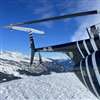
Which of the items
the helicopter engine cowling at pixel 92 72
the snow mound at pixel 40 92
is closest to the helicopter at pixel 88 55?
the helicopter engine cowling at pixel 92 72

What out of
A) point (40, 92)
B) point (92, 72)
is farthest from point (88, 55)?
point (40, 92)

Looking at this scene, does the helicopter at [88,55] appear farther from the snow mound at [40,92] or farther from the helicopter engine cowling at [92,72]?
the snow mound at [40,92]

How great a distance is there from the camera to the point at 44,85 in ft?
64.4

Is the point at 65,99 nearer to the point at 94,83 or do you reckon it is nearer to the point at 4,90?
the point at 4,90

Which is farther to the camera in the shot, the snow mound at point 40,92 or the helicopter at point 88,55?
the snow mound at point 40,92

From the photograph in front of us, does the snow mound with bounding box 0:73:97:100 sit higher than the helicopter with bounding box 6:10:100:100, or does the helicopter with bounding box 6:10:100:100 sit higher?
the helicopter with bounding box 6:10:100:100

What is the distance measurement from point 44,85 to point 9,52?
133105 mm

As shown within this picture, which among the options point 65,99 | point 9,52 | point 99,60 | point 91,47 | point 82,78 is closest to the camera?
point 99,60

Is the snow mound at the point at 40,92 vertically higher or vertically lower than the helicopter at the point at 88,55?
lower

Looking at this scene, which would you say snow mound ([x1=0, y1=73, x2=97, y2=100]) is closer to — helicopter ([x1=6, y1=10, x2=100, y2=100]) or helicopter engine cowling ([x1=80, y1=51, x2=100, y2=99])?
helicopter ([x1=6, y1=10, x2=100, y2=100])

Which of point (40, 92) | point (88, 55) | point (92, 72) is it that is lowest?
point (40, 92)

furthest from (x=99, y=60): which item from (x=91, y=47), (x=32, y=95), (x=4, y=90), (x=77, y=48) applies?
(x=4, y=90)

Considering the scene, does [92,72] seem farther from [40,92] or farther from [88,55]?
[40,92]

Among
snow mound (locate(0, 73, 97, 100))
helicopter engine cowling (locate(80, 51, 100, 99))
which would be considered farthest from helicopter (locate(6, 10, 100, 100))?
snow mound (locate(0, 73, 97, 100))
